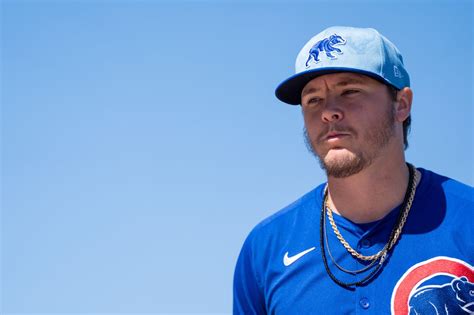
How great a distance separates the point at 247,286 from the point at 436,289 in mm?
1601

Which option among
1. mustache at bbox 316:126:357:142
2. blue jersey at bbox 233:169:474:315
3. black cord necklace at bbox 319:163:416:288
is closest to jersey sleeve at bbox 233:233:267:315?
blue jersey at bbox 233:169:474:315

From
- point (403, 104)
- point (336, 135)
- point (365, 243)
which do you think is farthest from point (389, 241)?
point (403, 104)

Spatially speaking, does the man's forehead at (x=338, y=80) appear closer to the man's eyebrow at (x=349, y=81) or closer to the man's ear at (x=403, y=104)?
the man's eyebrow at (x=349, y=81)

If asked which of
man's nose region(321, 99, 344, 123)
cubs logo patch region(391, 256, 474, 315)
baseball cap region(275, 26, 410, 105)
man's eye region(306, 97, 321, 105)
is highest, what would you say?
baseball cap region(275, 26, 410, 105)

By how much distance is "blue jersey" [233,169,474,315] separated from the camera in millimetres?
4910

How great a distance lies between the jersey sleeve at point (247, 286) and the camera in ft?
18.8

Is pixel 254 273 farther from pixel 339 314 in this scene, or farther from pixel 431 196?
pixel 431 196

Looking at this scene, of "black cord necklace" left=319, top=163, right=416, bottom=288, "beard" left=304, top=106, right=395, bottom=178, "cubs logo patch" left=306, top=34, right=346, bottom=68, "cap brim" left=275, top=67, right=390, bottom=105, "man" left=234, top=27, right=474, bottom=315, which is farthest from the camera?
"cubs logo patch" left=306, top=34, right=346, bottom=68

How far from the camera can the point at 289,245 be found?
563 centimetres

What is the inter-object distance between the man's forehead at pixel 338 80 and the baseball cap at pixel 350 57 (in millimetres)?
49

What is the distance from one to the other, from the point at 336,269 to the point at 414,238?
2.09ft

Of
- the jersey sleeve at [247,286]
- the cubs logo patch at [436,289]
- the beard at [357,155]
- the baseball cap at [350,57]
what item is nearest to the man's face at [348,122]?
the beard at [357,155]

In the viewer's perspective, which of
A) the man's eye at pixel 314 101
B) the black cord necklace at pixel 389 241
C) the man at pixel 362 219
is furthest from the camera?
the man's eye at pixel 314 101

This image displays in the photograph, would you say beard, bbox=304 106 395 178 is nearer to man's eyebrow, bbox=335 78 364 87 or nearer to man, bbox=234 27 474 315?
man, bbox=234 27 474 315
